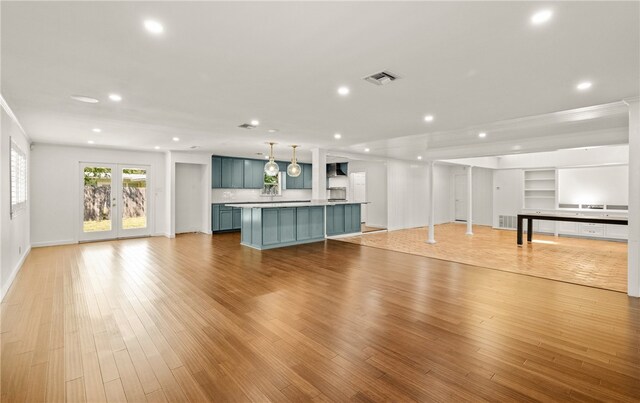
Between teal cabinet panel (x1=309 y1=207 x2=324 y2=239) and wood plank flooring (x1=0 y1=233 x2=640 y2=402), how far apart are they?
292 cm

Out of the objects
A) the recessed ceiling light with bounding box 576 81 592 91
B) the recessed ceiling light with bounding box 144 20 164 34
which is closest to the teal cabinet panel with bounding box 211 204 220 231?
the recessed ceiling light with bounding box 144 20 164 34

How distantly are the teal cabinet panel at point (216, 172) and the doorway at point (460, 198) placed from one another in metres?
9.24

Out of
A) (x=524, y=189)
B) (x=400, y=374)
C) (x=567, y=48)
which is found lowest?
(x=400, y=374)

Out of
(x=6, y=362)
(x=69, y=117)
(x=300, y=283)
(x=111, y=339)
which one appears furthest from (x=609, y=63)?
(x=69, y=117)

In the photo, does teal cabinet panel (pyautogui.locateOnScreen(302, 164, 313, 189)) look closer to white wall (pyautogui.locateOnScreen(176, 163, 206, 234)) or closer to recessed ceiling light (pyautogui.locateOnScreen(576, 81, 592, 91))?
white wall (pyautogui.locateOnScreen(176, 163, 206, 234))

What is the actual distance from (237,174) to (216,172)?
2.34 feet

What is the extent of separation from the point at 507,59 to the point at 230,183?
334 inches

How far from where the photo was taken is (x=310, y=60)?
8.71 ft

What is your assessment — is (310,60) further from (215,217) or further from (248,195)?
(248,195)

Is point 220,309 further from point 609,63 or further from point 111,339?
point 609,63

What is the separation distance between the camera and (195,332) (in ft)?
8.94

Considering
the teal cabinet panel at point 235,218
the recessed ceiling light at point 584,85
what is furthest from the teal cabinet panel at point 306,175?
the recessed ceiling light at point 584,85

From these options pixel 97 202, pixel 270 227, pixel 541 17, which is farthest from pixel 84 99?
pixel 97 202

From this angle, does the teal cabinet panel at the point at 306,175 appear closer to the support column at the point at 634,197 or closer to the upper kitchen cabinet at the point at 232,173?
the upper kitchen cabinet at the point at 232,173
